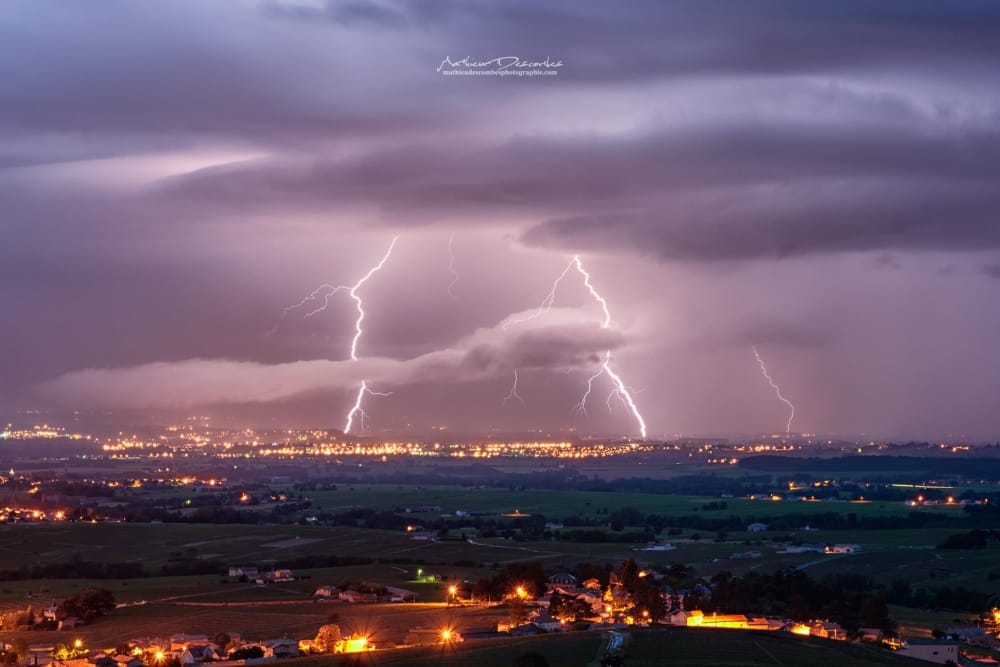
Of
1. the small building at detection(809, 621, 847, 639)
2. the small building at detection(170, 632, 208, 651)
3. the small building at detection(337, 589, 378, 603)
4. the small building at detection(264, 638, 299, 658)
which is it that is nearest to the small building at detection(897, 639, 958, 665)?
the small building at detection(809, 621, 847, 639)

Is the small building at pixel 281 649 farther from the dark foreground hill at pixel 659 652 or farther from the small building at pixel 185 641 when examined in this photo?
the small building at pixel 185 641

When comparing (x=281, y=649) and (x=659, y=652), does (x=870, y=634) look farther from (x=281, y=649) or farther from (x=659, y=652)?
(x=281, y=649)

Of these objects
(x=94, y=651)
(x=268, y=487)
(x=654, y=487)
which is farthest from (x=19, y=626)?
(x=654, y=487)

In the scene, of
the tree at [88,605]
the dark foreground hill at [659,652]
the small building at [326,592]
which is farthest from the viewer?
the small building at [326,592]

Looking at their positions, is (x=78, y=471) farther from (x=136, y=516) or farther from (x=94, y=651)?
(x=94, y=651)

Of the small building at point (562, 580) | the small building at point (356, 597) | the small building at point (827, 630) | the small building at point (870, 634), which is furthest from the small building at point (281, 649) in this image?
the small building at point (870, 634)

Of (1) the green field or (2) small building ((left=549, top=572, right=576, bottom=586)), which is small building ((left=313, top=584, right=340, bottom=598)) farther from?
(1) the green field

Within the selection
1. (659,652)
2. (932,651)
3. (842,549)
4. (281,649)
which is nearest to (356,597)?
(281,649)

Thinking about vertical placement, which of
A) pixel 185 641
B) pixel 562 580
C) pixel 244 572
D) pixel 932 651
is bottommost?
pixel 185 641
